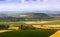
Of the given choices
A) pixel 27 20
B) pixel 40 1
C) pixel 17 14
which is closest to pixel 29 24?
pixel 27 20

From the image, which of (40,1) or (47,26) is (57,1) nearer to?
(40,1)

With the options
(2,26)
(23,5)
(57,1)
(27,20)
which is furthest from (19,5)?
(57,1)

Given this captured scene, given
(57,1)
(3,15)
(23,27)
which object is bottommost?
(23,27)

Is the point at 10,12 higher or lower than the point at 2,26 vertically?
higher

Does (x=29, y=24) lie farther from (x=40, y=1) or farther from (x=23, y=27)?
(x=40, y=1)

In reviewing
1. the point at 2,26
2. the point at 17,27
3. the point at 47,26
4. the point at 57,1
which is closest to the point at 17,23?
the point at 17,27

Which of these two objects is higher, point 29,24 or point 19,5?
point 19,5

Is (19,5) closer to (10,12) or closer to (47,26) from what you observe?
(10,12)
